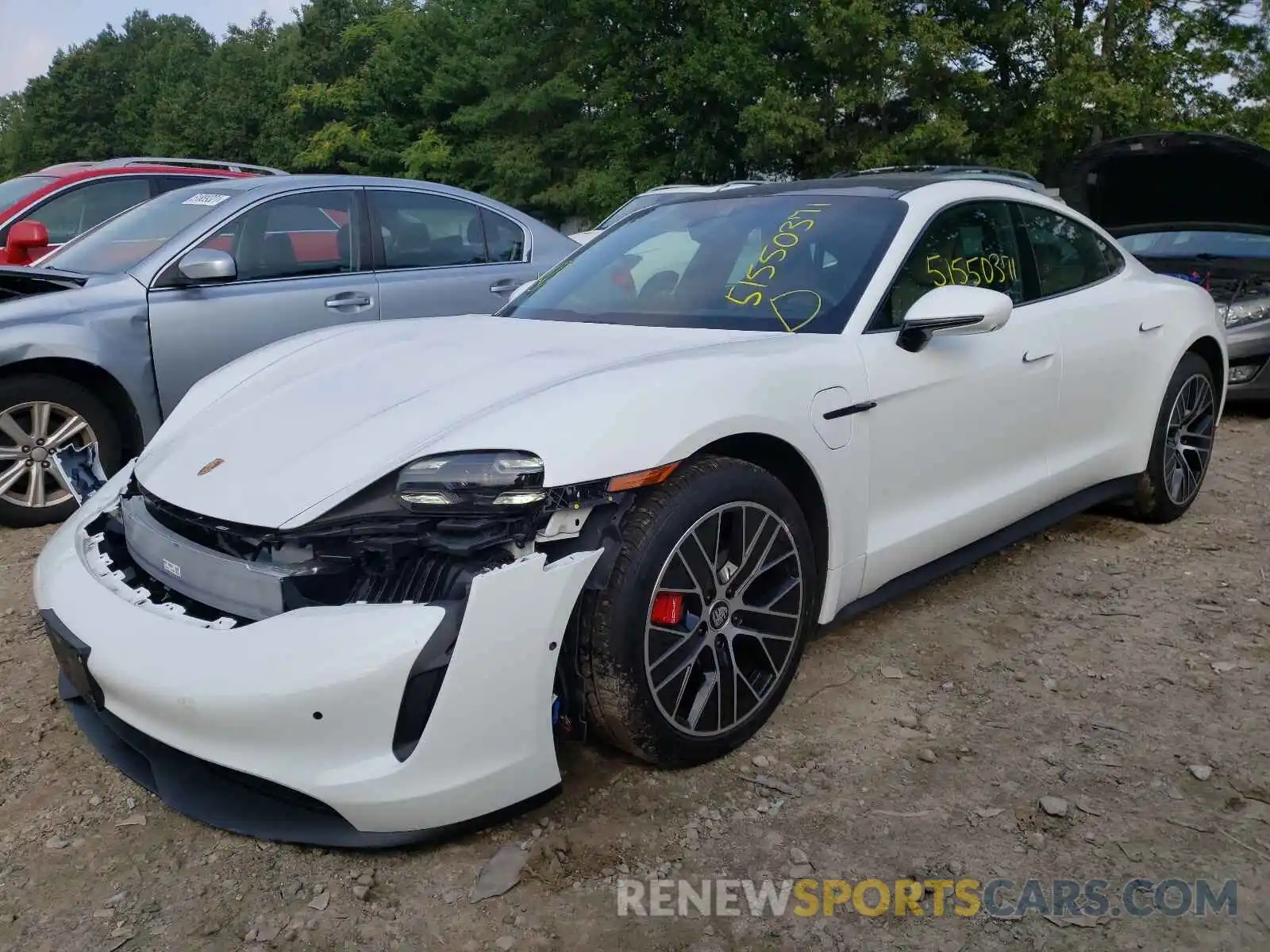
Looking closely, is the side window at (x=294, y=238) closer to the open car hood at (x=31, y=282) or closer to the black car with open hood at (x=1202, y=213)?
the open car hood at (x=31, y=282)

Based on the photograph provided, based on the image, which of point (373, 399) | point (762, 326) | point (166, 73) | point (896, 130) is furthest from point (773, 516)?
point (166, 73)

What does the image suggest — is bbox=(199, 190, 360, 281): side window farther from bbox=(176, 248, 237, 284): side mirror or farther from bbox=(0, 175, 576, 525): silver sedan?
bbox=(176, 248, 237, 284): side mirror

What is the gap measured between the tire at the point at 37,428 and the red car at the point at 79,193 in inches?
136

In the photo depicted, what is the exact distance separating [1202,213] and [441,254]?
5.38m

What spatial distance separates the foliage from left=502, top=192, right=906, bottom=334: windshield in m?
20.4

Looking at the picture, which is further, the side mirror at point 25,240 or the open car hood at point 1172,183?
the open car hood at point 1172,183

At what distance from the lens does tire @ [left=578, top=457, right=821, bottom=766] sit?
7.48 ft

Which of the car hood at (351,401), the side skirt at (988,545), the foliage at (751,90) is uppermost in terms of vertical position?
the foliage at (751,90)

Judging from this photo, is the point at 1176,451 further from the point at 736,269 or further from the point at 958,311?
the point at 736,269

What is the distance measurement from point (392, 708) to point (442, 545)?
1.11ft

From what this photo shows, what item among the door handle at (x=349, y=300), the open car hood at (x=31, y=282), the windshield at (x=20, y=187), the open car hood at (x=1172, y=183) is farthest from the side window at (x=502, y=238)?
the windshield at (x=20, y=187)

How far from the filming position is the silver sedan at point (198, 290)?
15.0 ft

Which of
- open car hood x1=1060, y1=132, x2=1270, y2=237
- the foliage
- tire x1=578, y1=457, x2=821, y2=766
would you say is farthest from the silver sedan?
the foliage

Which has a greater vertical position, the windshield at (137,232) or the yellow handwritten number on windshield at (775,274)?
the windshield at (137,232)
